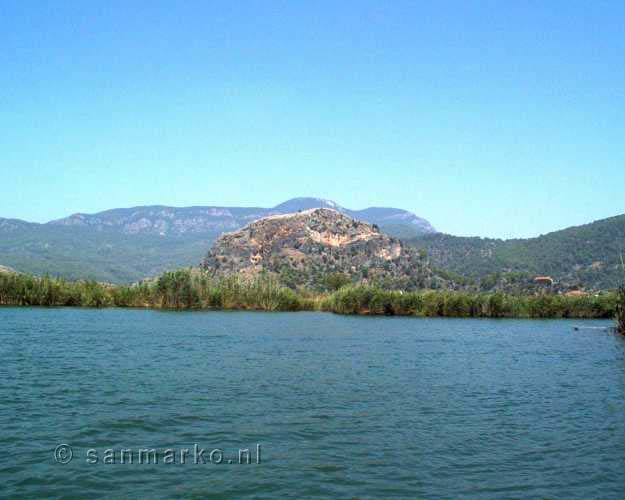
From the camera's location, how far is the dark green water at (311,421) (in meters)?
19.7

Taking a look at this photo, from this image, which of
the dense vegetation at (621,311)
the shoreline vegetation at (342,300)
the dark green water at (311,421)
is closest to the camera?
the dark green water at (311,421)

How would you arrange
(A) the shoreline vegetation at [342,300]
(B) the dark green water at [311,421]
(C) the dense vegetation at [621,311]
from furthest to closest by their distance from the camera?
1. (A) the shoreline vegetation at [342,300]
2. (C) the dense vegetation at [621,311]
3. (B) the dark green water at [311,421]

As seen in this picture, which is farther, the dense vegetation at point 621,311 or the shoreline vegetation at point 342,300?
the shoreline vegetation at point 342,300

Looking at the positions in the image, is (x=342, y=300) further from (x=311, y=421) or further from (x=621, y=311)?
(x=311, y=421)

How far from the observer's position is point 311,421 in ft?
90.7

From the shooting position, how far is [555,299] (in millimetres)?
134500

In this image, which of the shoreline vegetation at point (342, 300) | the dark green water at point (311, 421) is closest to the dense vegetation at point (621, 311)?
the dark green water at point (311, 421)

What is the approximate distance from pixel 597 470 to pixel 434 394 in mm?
13803

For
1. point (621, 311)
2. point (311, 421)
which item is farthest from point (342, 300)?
point (311, 421)

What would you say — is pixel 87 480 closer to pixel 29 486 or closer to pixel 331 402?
pixel 29 486

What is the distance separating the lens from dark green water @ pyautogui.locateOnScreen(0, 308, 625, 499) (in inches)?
774

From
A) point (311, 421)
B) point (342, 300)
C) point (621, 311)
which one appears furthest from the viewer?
point (342, 300)

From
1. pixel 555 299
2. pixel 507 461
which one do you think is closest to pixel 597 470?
pixel 507 461

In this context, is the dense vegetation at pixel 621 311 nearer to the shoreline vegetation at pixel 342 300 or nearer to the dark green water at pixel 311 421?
the dark green water at pixel 311 421
